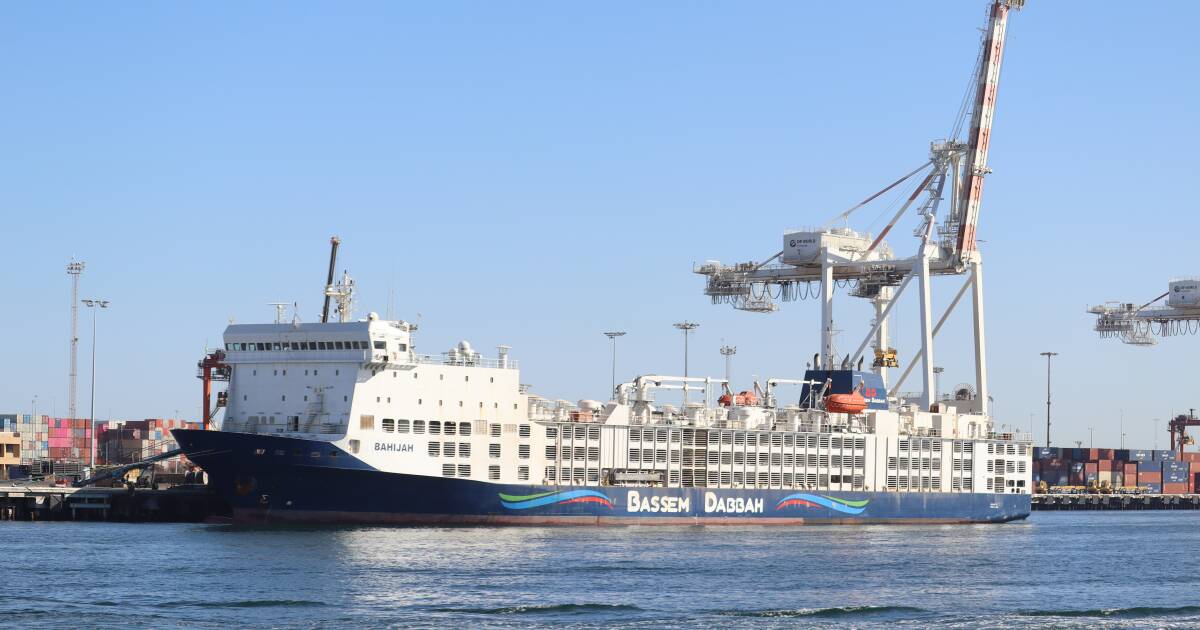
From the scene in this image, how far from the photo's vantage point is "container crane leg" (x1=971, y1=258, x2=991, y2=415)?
81312mm

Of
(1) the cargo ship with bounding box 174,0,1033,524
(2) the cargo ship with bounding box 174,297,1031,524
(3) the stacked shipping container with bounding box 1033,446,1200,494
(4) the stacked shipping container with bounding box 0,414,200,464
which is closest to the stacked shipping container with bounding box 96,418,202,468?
(4) the stacked shipping container with bounding box 0,414,200,464

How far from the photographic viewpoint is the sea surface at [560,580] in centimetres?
3819

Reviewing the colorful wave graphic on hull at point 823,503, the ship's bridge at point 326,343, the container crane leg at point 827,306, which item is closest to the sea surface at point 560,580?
the ship's bridge at point 326,343

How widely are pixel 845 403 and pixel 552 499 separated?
18.4m

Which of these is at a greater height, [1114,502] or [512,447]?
[512,447]

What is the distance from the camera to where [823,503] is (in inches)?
2960

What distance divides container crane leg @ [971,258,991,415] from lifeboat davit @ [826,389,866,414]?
8.04 m

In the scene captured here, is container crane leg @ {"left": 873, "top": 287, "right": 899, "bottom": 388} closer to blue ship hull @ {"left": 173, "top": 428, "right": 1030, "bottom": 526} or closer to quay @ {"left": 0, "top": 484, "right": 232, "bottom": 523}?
blue ship hull @ {"left": 173, "top": 428, "right": 1030, "bottom": 526}

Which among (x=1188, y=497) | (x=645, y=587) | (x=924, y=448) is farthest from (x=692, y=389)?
(x=1188, y=497)

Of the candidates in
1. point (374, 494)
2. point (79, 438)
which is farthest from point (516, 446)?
point (79, 438)

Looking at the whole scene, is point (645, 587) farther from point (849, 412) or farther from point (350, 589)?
point (849, 412)

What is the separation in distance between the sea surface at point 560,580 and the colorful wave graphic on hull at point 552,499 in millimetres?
1825

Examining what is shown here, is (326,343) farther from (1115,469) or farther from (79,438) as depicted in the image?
(1115,469)

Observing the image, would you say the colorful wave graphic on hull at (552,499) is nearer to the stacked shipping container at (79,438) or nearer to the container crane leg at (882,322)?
the container crane leg at (882,322)
